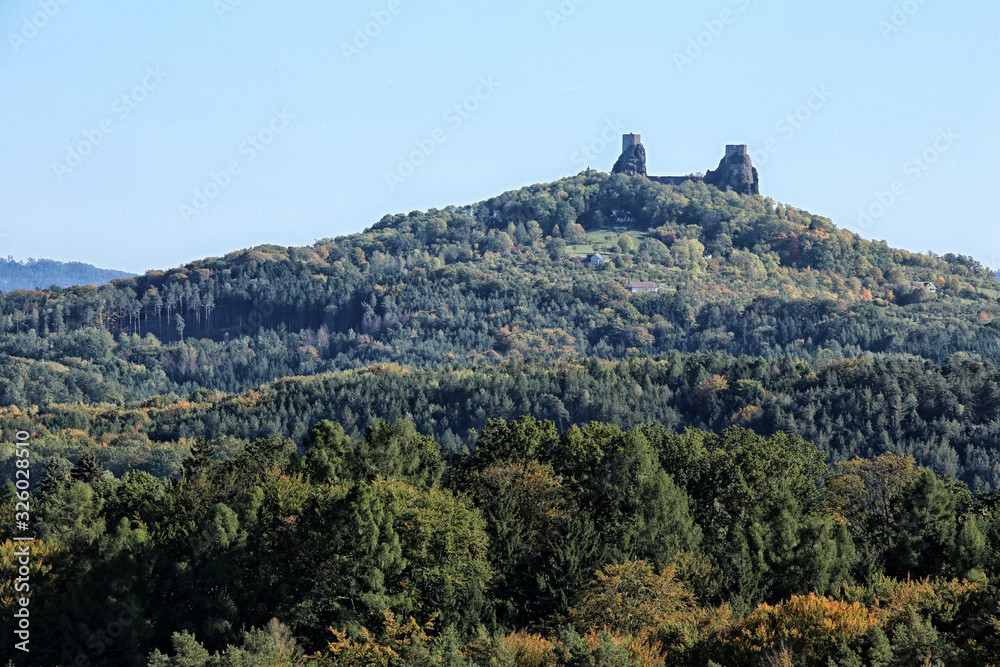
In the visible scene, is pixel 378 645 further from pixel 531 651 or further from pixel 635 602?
pixel 635 602

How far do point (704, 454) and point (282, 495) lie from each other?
2311cm

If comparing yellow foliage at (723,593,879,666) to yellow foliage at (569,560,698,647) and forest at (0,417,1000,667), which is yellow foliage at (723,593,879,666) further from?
yellow foliage at (569,560,698,647)

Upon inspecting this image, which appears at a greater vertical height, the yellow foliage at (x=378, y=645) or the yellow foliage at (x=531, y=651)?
the yellow foliage at (x=531, y=651)

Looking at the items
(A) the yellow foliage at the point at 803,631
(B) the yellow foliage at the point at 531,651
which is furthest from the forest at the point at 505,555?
(B) the yellow foliage at the point at 531,651

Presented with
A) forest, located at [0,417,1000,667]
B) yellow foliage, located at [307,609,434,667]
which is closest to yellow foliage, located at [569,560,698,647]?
forest, located at [0,417,1000,667]

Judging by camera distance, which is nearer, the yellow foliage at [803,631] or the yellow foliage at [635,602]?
the yellow foliage at [803,631]

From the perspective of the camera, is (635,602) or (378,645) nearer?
(378,645)

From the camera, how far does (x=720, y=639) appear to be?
50.4 meters

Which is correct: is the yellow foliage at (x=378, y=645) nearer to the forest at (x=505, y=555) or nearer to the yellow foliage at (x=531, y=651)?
the forest at (x=505, y=555)

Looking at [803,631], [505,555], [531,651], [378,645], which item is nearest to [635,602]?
[531,651]

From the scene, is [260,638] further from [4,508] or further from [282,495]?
[4,508]

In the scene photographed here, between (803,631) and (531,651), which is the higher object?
(803,631)

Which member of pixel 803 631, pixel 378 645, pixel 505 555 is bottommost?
pixel 378 645

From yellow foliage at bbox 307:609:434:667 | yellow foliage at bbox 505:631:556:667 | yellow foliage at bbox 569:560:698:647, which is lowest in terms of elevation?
yellow foliage at bbox 307:609:434:667
